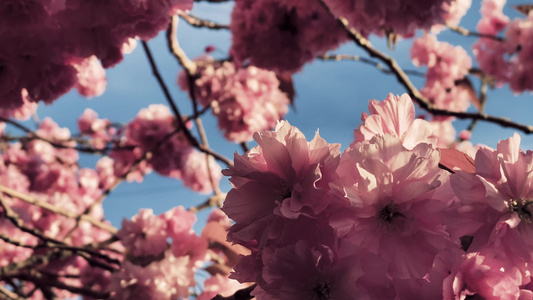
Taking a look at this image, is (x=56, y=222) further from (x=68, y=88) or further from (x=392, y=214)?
(x=392, y=214)

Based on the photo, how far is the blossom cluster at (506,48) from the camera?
2.95 metres

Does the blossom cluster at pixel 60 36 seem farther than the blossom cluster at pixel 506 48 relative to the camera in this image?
No

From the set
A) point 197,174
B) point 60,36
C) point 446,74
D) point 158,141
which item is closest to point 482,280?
point 60,36

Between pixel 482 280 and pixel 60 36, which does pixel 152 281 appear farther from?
pixel 482 280

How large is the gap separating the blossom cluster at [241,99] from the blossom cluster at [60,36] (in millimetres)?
1116

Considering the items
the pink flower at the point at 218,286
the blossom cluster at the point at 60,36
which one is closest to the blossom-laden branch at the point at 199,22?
the blossom cluster at the point at 60,36

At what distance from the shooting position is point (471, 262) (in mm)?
448

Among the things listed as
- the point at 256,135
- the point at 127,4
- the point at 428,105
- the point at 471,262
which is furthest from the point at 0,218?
the point at 471,262

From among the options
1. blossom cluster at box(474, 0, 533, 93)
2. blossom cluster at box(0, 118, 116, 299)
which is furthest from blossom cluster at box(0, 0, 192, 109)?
blossom cluster at box(474, 0, 533, 93)

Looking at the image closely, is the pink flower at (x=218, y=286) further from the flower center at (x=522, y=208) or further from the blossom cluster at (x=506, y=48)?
the blossom cluster at (x=506, y=48)

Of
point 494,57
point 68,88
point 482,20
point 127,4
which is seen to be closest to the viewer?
point 127,4

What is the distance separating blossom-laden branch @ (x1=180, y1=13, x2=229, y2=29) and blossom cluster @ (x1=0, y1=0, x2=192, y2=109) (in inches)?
29.8

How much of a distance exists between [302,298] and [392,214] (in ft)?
0.40

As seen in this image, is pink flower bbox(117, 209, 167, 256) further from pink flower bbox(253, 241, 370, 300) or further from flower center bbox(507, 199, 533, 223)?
flower center bbox(507, 199, 533, 223)
